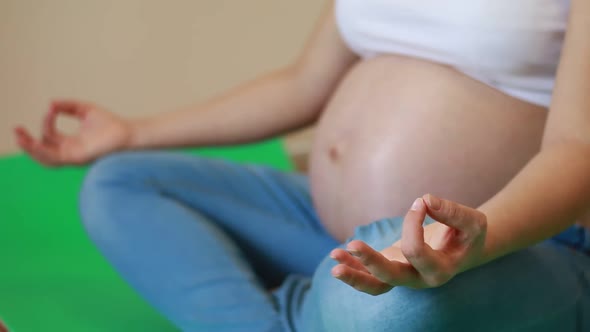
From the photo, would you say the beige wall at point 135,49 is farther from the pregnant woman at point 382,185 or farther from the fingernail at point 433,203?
the fingernail at point 433,203

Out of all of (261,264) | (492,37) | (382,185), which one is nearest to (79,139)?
(261,264)

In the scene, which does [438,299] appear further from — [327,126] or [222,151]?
[222,151]

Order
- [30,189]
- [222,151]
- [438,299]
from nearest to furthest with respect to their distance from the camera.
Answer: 1. [438,299]
2. [30,189]
3. [222,151]

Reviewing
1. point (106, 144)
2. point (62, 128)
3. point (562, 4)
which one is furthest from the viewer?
point (62, 128)

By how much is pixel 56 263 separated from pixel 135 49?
0.62 meters

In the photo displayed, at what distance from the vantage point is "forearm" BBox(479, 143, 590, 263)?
0.49 metres

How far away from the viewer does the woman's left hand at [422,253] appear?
16.7 inches

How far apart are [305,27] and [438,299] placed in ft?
4.11

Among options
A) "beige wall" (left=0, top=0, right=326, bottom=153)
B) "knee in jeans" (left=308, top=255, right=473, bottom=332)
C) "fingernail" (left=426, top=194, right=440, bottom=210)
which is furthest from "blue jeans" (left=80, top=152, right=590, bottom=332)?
"beige wall" (left=0, top=0, right=326, bottom=153)

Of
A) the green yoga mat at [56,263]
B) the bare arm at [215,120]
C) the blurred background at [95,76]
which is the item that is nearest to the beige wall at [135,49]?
the blurred background at [95,76]

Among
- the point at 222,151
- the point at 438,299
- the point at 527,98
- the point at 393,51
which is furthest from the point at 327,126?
the point at 222,151

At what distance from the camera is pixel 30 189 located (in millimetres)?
1245

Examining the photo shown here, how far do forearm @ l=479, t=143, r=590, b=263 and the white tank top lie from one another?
0.15 metres

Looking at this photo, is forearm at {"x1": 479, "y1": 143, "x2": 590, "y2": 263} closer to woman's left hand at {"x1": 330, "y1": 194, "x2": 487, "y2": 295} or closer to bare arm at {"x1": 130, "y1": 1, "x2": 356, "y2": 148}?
woman's left hand at {"x1": 330, "y1": 194, "x2": 487, "y2": 295}
